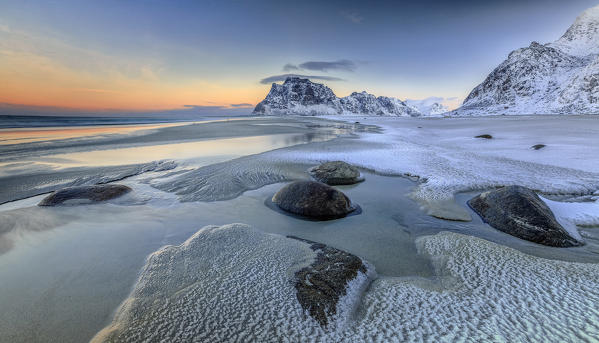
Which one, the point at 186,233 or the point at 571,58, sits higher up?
the point at 571,58

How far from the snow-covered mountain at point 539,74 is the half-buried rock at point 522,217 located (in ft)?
277

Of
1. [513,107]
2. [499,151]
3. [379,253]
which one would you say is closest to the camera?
[379,253]

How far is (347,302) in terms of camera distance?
215 centimetres

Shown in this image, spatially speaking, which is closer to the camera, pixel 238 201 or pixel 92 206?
pixel 92 206

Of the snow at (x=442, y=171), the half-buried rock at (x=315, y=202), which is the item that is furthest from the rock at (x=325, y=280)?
the snow at (x=442, y=171)

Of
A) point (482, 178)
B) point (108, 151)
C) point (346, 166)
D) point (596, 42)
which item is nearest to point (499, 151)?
point (482, 178)

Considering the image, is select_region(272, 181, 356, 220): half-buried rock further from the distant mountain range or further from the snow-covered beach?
the distant mountain range

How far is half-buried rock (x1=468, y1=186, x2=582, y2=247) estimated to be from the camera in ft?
10.5

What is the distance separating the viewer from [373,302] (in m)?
2.19

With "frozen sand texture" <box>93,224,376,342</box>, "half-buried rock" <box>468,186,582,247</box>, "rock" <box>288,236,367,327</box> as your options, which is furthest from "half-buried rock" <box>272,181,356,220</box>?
"half-buried rock" <box>468,186,582,247</box>

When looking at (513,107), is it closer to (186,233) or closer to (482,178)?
(482,178)

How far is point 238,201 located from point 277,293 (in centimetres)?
300

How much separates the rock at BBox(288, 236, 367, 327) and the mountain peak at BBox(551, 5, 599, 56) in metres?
143

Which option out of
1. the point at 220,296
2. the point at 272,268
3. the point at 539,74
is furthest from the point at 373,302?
the point at 539,74
